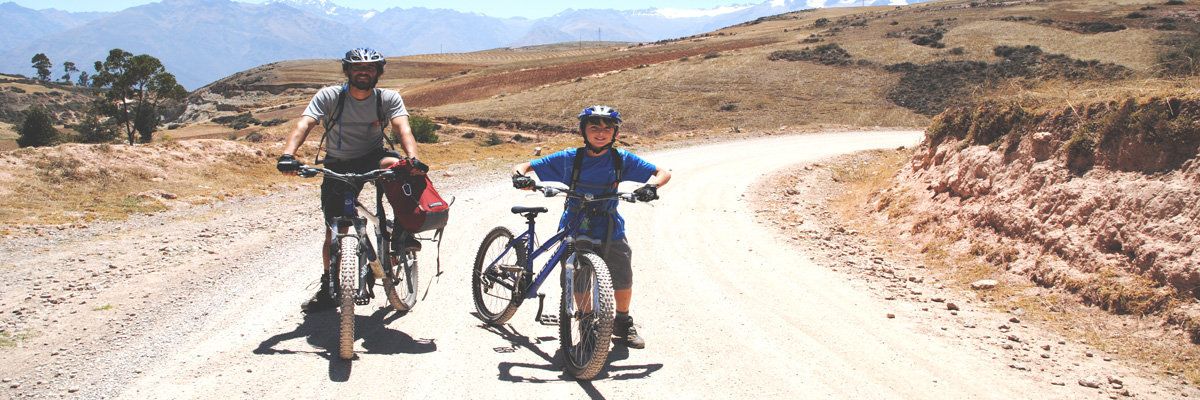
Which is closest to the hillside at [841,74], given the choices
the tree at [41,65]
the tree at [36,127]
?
the tree at [36,127]

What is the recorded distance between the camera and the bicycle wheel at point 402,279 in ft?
16.5

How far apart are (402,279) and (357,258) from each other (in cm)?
88

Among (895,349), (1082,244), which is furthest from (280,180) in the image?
(1082,244)

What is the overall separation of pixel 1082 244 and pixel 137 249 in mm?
10167

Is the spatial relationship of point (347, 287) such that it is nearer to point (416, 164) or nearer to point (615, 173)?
point (416, 164)

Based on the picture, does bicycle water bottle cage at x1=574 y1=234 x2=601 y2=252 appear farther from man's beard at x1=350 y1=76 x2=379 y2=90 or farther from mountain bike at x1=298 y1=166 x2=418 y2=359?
man's beard at x1=350 y1=76 x2=379 y2=90

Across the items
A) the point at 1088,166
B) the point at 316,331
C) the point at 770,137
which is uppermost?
the point at 1088,166

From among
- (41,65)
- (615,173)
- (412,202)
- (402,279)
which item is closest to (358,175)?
(412,202)

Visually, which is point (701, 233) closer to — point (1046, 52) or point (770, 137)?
point (770, 137)

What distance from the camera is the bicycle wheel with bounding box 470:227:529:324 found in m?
4.83

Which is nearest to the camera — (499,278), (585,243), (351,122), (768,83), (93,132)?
(585,243)

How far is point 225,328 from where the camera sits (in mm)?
5000

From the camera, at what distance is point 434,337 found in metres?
4.96

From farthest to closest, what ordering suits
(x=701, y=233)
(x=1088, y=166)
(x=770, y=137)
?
(x=770, y=137)
(x=701, y=233)
(x=1088, y=166)
